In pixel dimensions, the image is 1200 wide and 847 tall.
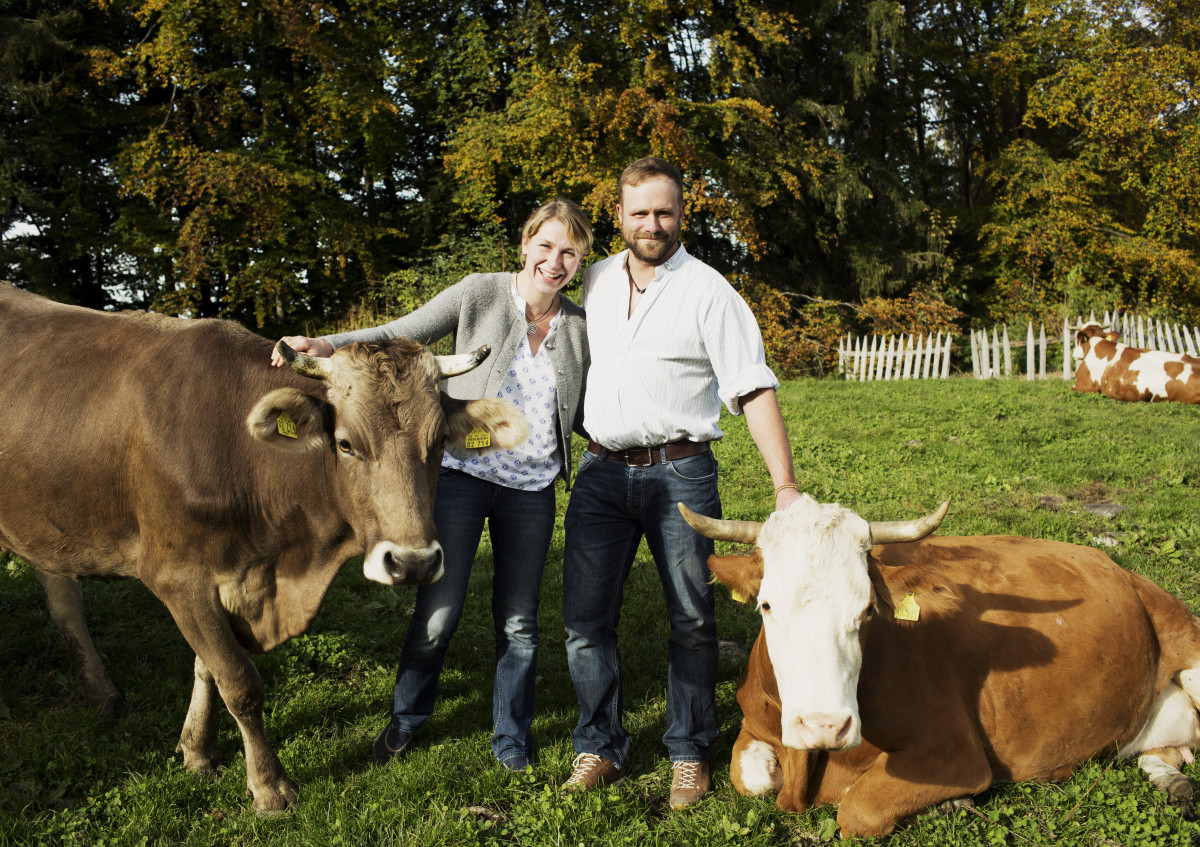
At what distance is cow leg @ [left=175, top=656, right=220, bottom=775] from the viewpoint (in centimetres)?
379

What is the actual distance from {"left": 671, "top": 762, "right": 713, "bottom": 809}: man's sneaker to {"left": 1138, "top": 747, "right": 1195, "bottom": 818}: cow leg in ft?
6.35

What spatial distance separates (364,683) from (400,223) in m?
20.7

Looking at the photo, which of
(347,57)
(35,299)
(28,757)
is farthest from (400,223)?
(28,757)

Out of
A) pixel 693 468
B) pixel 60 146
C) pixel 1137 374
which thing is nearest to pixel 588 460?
pixel 693 468

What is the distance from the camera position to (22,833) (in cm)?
323

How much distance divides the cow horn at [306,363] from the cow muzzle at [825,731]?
2.26 metres

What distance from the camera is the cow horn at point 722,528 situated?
309 cm

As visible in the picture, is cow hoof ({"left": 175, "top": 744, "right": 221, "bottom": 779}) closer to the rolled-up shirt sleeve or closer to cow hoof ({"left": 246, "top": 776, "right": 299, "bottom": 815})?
cow hoof ({"left": 246, "top": 776, "right": 299, "bottom": 815})

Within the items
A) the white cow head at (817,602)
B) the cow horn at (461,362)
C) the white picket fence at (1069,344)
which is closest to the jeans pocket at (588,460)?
the cow horn at (461,362)

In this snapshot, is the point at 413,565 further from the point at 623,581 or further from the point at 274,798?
the point at 274,798

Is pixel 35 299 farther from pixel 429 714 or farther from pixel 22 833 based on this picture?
pixel 429 714

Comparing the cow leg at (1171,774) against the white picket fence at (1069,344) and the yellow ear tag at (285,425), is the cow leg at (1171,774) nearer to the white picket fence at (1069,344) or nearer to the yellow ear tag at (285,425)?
the yellow ear tag at (285,425)

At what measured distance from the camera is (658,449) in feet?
11.7

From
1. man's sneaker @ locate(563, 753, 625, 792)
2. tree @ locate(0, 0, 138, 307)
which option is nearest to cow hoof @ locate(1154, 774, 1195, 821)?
man's sneaker @ locate(563, 753, 625, 792)
